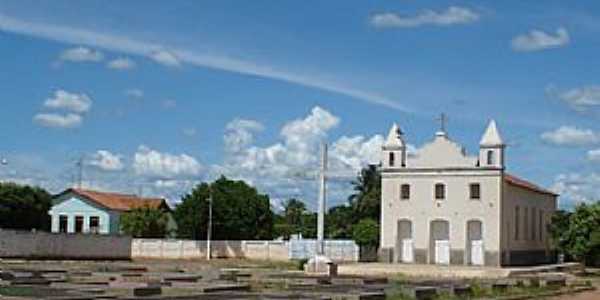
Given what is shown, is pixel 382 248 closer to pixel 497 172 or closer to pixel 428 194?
pixel 428 194

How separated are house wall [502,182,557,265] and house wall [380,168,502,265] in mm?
1292

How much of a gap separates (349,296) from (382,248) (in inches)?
1674

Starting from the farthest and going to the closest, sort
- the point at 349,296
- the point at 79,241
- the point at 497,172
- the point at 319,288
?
the point at 79,241
the point at 497,172
the point at 319,288
the point at 349,296

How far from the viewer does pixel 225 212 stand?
88.2 meters

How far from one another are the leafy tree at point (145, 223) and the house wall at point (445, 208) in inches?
1145

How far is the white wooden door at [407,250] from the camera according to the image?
6831cm

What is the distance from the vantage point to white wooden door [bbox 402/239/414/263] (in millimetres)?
68312

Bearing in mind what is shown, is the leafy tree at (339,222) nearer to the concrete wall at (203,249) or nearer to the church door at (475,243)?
the concrete wall at (203,249)

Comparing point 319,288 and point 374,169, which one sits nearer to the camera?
point 319,288

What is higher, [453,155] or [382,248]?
[453,155]

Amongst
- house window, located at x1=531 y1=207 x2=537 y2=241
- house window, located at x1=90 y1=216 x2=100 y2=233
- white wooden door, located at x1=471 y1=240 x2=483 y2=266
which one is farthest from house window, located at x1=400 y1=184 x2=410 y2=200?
house window, located at x1=90 y1=216 x2=100 y2=233

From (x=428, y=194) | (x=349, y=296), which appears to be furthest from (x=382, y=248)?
(x=349, y=296)

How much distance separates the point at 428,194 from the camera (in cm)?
6825

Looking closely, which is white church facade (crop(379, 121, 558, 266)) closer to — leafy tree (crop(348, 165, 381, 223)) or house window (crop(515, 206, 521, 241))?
house window (crop(515, 206, 521, 241))
